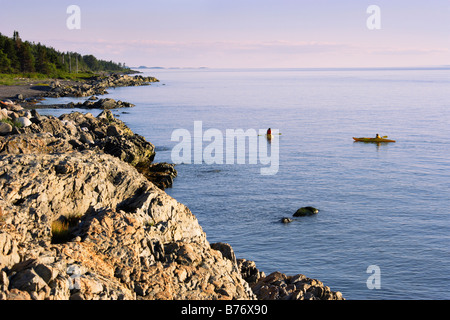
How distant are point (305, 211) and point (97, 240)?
2869 centimetres

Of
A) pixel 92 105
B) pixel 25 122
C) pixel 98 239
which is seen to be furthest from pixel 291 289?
pixel 92 105

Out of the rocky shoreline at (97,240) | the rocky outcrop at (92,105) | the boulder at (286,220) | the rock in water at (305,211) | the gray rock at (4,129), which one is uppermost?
the rocky outcrop at (92,105)

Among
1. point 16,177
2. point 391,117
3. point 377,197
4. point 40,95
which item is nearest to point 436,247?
point 377,197

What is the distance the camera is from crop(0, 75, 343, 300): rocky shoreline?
→ 1021 centimetres

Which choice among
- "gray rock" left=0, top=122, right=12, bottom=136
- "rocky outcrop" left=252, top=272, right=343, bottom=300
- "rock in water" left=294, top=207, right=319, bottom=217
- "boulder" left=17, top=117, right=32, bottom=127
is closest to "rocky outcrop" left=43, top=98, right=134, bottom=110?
"boulder" left=17, top=117, right=32, bottom=127

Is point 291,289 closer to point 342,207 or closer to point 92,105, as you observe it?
point 342,207

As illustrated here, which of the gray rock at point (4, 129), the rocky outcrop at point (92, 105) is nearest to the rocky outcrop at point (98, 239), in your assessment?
the gray rock at point (4, 129)

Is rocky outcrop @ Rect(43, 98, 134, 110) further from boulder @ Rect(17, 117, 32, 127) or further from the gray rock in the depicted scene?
the gray rock

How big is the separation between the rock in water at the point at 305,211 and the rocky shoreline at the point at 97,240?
20.7 m

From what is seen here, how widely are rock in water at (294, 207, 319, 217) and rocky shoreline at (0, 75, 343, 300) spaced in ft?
67.9

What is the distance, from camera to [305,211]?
39.2 metres

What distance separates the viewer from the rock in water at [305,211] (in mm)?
38938

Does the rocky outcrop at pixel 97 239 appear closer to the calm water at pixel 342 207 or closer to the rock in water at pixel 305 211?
the calm water at pixel 342 207
